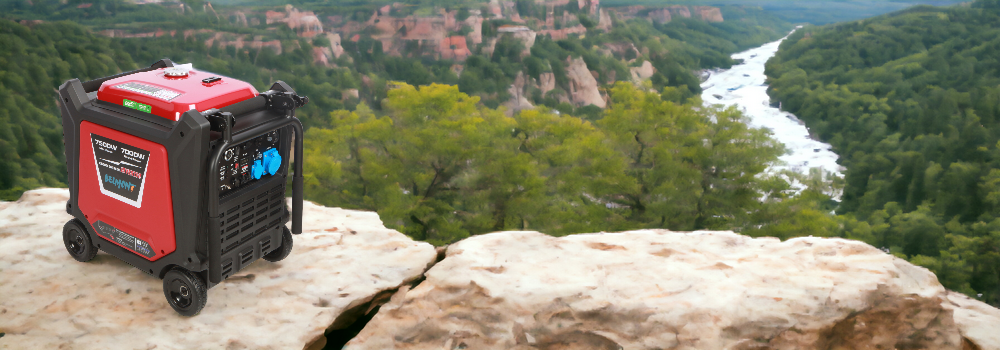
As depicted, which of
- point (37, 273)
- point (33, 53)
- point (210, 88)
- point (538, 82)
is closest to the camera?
point (210, 88)

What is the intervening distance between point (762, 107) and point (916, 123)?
14019mm

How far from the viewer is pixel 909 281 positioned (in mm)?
5883

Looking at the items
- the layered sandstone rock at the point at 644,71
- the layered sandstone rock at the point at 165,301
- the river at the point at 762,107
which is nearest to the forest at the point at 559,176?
the river at the point at 762,107

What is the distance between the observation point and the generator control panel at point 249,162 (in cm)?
495

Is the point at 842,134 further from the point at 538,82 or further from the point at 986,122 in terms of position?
the point at 538,82

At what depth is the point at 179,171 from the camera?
4.68 m

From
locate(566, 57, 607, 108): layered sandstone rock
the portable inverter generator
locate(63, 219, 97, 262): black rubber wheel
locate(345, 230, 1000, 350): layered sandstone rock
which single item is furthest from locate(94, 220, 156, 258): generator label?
locate(566, 57, 607, 108): layered sandstone rock

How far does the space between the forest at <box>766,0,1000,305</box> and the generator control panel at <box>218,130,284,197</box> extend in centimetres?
2503

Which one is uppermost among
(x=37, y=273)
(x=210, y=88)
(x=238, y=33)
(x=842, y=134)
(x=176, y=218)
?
(x=210, y=88)

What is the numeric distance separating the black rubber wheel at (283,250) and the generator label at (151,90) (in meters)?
1.71

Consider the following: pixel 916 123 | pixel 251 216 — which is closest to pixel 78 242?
pixel 251 216

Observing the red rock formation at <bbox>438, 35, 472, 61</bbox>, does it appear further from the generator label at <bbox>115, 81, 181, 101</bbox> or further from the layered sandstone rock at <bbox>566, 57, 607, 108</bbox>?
the generator label at <bbox>115, 81, 181, 101</bbox>

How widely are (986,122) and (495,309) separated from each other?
4854cm

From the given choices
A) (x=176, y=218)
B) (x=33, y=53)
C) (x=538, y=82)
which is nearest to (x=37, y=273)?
(x=176, y=218)
